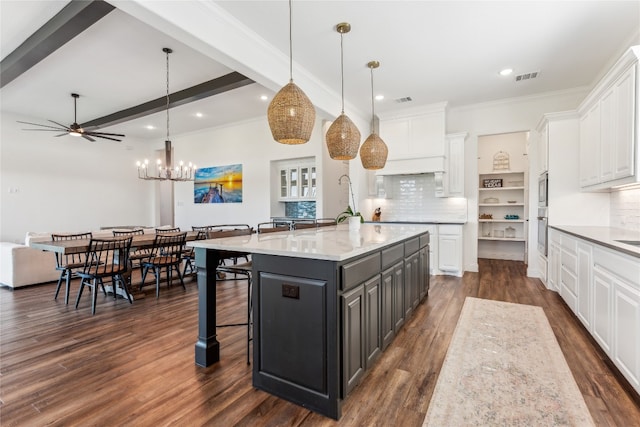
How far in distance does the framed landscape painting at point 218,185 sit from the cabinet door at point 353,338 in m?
6.05

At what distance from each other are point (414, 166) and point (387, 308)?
3768mm

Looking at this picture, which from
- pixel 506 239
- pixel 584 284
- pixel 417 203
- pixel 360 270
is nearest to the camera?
pixel 360 270

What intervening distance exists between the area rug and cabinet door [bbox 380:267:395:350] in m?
0.45

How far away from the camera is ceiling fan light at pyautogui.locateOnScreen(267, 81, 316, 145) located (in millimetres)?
2205

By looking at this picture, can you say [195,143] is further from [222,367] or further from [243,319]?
[222,367]

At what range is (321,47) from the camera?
3514 millimetres

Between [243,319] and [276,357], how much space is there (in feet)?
4.76

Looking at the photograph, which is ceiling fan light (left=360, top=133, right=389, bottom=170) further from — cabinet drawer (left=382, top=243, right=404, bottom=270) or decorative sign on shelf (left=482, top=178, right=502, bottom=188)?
decorative sign on shelf (left=482, top=178, right=502, bottom=188)

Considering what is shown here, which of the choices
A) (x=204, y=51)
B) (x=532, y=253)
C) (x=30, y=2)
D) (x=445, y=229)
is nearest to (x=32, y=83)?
(x=30, y=2)

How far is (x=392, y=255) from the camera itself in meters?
2.50

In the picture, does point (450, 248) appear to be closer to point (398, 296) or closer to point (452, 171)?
point (452, 171)

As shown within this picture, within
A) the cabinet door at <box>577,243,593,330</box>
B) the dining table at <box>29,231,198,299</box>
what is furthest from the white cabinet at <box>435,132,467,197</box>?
the dining table at <box>29,231,198,299</box>

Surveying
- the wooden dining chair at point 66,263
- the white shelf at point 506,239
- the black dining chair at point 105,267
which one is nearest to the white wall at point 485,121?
the white shelf at point 506,239

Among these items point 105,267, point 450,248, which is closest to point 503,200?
point 450,248
